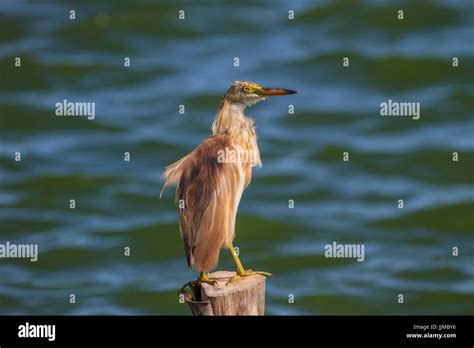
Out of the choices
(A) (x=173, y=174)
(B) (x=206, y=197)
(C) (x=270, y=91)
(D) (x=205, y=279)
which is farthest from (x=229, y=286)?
(C) (x=270, y=91)

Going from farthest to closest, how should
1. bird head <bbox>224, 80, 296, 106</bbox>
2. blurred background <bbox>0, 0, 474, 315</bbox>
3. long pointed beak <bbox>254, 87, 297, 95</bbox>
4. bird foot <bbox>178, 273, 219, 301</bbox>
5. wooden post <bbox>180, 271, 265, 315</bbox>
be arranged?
blurred background <bbox>0, 0, 474, 315</bbox> → bird head <bbox>224, 80, 296, 106</bbox> → long pointed beak <bbox>254, 87, 297, 95</bbox> → bird foot <bbox>178, 273, 219, 301</bbox> → wooden post <bbox>180, 271, 265, 315</bbox>

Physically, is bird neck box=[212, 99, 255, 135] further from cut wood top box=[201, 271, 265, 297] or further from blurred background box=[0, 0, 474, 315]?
blurred background box=[0, 0, 474, 315]

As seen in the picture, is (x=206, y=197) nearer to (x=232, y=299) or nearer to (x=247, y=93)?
(x=247, y=93)

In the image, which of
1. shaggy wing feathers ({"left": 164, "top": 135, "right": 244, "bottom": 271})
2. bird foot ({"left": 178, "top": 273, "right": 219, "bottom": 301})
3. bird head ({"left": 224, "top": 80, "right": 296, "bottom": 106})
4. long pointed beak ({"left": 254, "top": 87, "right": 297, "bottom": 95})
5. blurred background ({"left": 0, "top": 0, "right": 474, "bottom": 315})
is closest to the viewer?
bird foot ({"left": 178, "top": 273, "right": 219, "bottom": 301})

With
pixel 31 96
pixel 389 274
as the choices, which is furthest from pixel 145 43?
pixel 389 274

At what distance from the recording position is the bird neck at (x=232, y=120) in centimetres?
1135

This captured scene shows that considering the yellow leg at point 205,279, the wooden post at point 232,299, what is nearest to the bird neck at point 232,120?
the yellow leg at point 205,279

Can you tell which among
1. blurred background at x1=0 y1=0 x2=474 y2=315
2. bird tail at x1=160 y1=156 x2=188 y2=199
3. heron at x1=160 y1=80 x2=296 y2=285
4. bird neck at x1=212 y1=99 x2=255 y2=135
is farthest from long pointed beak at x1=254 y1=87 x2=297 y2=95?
blurred background at x1=0 y1=0 x2=474 y2=315

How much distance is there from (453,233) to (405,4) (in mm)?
8754

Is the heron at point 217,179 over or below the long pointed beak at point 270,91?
below

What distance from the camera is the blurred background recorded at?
21969 mm

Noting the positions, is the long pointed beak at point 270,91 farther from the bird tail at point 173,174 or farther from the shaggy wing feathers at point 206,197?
the bird tail at point 173,174

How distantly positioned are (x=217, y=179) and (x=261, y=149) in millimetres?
15192

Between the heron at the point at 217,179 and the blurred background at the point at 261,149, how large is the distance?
31.0 feet
